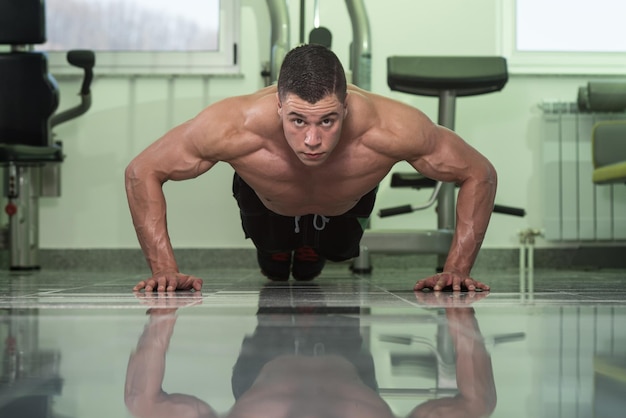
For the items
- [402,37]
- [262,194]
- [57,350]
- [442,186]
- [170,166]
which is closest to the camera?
[57,350]

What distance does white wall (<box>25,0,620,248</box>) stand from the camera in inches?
209

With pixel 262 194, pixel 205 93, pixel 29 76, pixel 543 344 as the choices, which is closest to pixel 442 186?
pixel 205 93

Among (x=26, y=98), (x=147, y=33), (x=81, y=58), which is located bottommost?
(x=26, y=98)

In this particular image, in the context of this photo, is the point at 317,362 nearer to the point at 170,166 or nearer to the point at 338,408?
the point at 338,408

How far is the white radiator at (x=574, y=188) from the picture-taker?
5.21 m

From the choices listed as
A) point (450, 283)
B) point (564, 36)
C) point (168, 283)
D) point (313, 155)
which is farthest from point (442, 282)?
point (564, 36)

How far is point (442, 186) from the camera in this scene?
459 centimetres

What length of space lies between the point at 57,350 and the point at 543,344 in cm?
63

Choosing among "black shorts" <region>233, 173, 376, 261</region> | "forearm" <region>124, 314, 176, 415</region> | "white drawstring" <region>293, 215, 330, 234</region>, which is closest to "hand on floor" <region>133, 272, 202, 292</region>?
"black shorts" <region>233, 173, 376, 261</region>

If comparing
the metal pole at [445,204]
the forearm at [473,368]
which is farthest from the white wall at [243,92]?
the forearm at [473,368]

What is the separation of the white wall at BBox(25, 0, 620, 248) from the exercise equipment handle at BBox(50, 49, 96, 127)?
473 millimetres

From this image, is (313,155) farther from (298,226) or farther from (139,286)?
(298,226)

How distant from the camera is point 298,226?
2.96 metres

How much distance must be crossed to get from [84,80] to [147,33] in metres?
0.84
